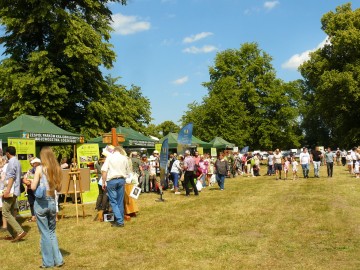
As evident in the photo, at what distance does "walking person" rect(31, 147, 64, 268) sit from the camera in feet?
20.3

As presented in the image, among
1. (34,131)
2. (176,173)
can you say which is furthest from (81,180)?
(176,173)

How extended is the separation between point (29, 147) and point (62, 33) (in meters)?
11.6

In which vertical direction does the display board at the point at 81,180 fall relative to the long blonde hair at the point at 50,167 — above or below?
below

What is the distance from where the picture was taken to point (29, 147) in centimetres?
1230

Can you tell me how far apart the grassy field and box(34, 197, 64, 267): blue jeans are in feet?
0.99

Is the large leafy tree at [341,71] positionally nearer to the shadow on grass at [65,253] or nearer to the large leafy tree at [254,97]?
the large leafy tree at [254,97]

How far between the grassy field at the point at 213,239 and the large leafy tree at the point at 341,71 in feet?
95.0

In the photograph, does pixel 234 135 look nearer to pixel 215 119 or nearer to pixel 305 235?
pixel 215 119

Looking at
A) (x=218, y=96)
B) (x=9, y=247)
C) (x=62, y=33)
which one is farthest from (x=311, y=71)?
(x=9, y=247)

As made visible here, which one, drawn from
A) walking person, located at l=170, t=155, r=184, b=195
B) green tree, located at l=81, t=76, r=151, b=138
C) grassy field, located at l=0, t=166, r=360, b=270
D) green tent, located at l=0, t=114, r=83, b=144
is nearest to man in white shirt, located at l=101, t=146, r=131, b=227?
grassy field, located at l=0, t=166, r=360, b=270

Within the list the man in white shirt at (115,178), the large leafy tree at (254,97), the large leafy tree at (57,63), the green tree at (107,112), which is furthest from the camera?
the large leafy tree at (254,97)

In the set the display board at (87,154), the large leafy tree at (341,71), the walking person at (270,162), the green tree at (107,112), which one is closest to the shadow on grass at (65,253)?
the display board at (87,154)

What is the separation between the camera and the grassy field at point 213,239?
6.41 metres

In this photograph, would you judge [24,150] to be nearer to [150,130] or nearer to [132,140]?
[132,140]
